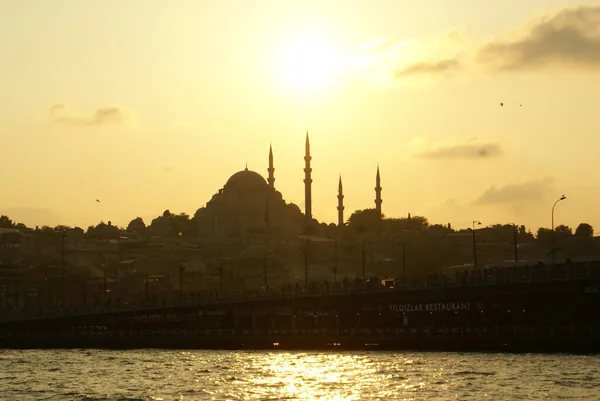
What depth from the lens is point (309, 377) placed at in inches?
3024

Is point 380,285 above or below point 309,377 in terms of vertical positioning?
above

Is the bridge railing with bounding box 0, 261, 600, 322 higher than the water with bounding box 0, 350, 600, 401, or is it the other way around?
the bridge railing with bounding box 0, 261, 600, 322

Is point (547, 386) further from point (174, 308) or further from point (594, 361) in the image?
point (174, 308)

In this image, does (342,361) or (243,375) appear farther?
(342,361)

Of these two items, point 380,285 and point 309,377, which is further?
point 380,285

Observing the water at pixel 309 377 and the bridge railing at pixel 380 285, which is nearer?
the water at pixel 309 377

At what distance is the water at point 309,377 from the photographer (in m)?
67.1

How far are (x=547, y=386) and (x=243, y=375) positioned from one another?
63.4 feet

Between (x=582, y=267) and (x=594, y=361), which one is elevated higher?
(x=582, y=267)

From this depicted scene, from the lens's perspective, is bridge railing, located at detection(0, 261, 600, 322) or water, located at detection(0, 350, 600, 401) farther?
bridge railing, located at detection(0, 261, 600, 322)

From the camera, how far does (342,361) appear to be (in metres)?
89.7

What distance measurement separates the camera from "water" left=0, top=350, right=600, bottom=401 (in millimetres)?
67125

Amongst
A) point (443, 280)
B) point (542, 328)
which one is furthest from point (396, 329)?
point (542, 328)

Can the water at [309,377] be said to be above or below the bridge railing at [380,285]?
below
